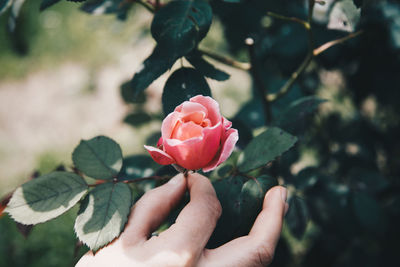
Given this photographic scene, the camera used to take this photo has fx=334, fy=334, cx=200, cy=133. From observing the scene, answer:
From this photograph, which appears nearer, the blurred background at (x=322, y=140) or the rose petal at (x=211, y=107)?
the rose petal at (x=211, y=107)

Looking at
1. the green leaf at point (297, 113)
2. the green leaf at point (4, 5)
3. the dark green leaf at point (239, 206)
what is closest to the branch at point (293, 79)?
the green leaf at point (297, 113)

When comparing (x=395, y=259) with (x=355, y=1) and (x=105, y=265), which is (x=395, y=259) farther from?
(x=105, y=265)

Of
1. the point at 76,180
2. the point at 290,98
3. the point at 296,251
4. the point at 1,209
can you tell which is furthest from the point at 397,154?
the point at 1,209

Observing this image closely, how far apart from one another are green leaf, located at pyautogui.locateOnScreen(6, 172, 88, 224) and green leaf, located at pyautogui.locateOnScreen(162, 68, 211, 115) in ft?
0.83

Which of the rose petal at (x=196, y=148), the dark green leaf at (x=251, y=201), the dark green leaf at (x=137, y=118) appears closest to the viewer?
the rose petal at (x=196, y=148)

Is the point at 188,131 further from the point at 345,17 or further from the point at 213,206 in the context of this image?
the point at 345,17

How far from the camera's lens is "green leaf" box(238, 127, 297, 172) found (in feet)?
2.32

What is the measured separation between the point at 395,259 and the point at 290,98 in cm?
78

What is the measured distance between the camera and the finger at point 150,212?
608 millimetres

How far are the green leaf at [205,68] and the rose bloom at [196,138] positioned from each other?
0.17 m

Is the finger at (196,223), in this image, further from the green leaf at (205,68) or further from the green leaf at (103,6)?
the green leaf at (103,6)

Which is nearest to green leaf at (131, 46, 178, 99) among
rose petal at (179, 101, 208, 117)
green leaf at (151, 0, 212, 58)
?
green leaf at (151, 0, 212, 58)

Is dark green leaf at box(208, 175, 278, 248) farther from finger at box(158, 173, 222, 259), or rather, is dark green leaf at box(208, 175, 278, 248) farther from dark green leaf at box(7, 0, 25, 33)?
dark green leaf at box(7, 0, 25, 33)

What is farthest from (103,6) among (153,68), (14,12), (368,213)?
(368,213)
